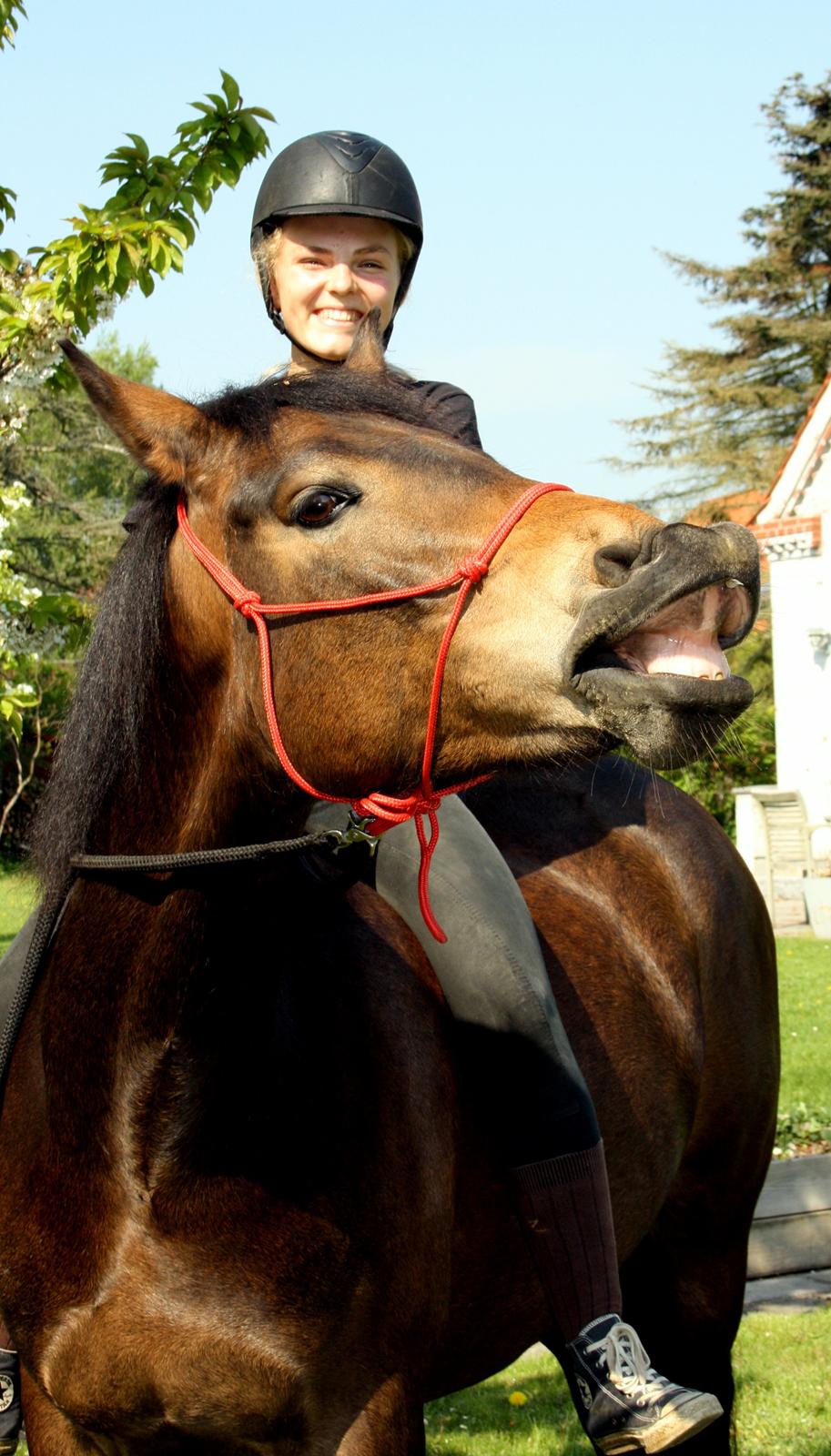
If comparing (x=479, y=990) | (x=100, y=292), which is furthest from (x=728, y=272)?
(x=479, y=990)

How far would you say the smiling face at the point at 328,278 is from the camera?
3.57m

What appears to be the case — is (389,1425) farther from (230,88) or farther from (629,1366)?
(230,88)

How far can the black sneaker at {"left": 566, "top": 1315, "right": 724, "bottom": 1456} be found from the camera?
9.30 ft

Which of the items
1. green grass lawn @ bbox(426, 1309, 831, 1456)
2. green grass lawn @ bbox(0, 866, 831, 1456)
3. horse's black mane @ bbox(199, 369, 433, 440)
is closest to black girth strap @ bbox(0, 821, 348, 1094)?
horse's black mane @ bbox(199, 369, 433, 440)

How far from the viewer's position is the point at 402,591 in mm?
2291

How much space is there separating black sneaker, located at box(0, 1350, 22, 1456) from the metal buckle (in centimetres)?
148

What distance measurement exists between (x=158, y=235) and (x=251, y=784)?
327cm

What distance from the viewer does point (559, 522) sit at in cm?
223

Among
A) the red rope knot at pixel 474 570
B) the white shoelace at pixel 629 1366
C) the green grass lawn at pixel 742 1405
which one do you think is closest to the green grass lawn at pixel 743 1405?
the green grass lawn at pixel 742 1405

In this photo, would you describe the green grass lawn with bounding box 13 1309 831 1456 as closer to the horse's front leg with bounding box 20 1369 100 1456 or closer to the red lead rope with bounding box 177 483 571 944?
the horse's front leg with bounding box 20 1369 100 1456

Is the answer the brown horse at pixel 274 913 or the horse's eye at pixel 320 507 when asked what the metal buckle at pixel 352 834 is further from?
the horse's eye at pixel 320 507

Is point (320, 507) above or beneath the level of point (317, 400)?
beneath

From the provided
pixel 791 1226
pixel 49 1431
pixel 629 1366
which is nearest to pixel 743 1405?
pixel 791 1226

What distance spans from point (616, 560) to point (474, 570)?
25 cm
